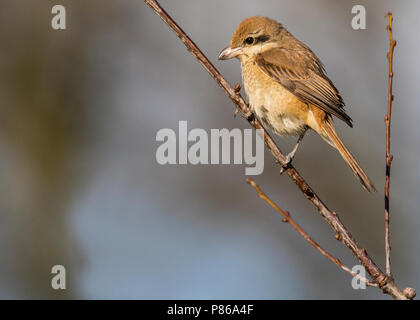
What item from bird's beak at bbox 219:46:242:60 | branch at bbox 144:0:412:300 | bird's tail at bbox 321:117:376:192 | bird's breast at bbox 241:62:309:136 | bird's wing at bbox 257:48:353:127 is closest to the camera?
branch at bbox 144:0:412:300

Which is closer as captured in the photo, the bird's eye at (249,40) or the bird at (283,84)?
the bird at (283,84)

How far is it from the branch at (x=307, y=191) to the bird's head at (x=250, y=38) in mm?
1422

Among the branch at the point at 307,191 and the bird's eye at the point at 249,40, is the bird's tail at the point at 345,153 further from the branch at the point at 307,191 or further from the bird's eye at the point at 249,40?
the bird's eye at the point at 249,40

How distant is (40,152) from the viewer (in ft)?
23.0

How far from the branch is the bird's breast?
108 centimetres

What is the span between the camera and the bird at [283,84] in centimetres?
464

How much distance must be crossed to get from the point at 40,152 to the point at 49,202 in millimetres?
635

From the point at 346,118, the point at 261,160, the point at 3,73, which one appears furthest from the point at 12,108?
the point at 346,118

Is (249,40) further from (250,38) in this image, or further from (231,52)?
(231,52)

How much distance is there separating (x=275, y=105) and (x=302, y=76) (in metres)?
0.37

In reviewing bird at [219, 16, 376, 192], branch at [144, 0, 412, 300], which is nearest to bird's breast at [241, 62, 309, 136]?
bird at [219, 16, 376, 192]

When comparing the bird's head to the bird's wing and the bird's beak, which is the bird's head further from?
the bird's wing

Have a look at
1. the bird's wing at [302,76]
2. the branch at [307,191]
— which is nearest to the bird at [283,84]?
the bird's wing at [302,76]

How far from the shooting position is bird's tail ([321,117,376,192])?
406cm
